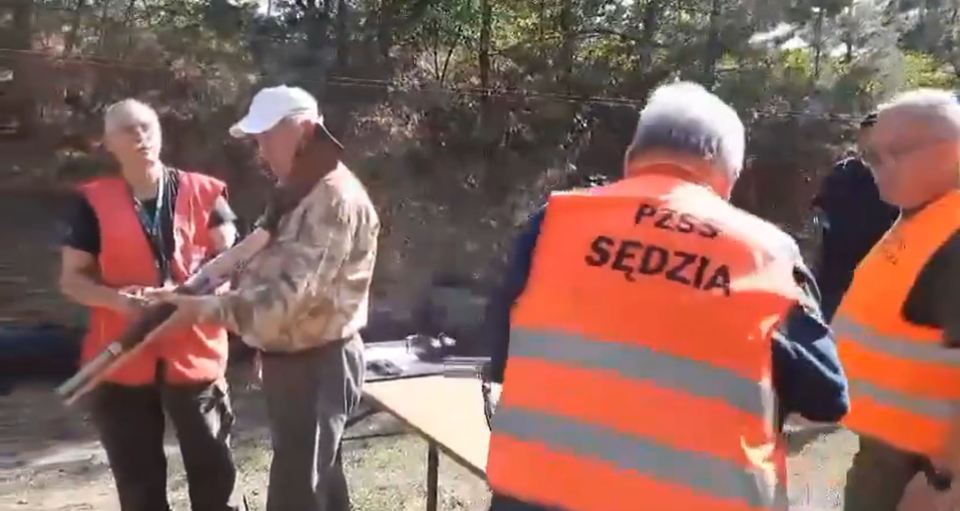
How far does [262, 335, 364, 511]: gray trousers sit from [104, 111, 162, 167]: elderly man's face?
64 cm

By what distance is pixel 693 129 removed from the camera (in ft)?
5.53

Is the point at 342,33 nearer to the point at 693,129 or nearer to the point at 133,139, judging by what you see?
the point at 133,139

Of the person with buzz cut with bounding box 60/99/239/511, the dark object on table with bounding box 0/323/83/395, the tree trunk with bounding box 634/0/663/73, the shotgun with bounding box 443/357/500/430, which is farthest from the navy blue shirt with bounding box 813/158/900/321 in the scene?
the tree trunk with bounding box 634/0/663/73

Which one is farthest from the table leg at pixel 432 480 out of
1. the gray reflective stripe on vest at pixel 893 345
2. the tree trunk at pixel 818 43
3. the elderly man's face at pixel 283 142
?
the tree trunk at pixel 818 43

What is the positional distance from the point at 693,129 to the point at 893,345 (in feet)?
2.16

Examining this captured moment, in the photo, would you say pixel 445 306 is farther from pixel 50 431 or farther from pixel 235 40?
pixel 50 431

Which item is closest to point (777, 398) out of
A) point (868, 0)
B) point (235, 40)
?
point (235, 40)

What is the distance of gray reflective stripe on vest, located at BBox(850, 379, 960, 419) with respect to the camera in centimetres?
191

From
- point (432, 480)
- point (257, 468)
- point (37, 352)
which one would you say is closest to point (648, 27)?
point (37, 352)

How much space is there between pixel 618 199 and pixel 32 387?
227 inches

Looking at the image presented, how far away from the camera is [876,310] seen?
2064 mm

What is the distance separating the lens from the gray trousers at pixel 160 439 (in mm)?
2854

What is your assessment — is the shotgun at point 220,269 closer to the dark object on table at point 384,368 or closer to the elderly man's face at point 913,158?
the elderly man's face at point 913,158

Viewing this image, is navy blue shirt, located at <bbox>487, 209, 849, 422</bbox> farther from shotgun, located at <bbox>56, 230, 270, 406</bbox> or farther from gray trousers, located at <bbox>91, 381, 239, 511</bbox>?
gray trousers, located at <bbox>91, 381, 239, 511</bbox>
